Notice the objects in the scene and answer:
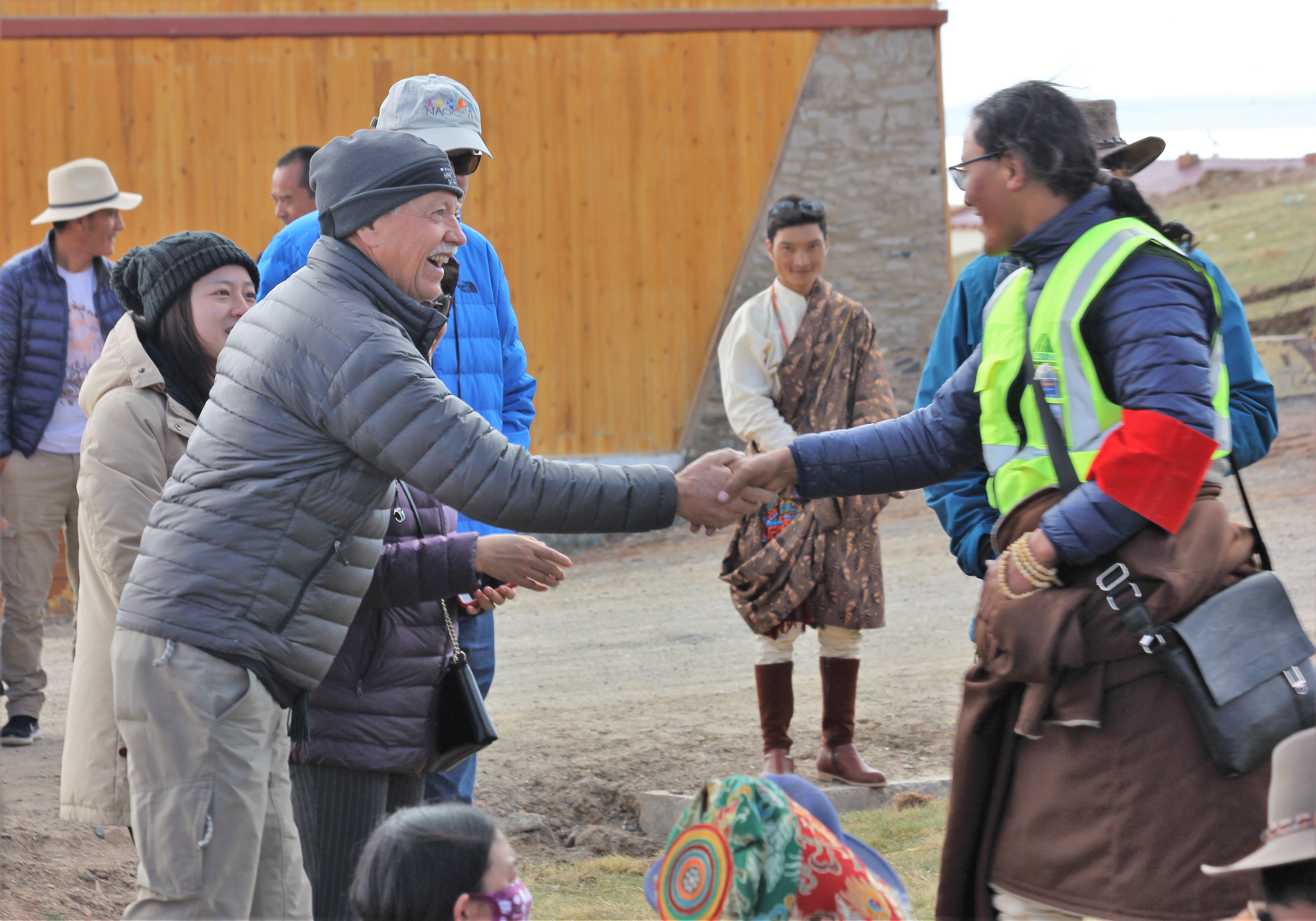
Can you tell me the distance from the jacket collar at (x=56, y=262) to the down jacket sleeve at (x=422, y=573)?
406cm

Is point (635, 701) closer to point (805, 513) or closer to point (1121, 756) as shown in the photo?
point (805, 513)

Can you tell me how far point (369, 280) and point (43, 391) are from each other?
4.45 meters

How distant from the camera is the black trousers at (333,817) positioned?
9.68 feet

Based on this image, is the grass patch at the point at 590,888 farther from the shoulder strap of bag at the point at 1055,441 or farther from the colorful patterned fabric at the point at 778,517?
the shoulder strap of bag at the point at 1055,441

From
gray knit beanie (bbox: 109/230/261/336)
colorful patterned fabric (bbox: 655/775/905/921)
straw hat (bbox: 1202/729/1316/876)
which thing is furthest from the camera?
gray knit beanie (bbox: 109/230/261/336)

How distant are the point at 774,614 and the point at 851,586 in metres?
0.34

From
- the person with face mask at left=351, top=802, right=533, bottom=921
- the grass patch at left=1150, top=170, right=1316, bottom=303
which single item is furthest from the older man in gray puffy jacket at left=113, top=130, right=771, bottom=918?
the grass patch at left=1150, top=170, right=1316, bottom=303

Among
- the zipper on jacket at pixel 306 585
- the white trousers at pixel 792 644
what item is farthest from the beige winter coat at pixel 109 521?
the white trousers at pixel 792 644

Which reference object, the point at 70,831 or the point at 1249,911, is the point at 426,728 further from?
the point at 70,831

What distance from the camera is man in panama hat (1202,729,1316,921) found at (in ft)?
6.64

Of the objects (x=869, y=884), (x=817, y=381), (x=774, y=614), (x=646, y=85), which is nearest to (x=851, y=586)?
(x=774, y=614)

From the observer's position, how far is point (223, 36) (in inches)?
438

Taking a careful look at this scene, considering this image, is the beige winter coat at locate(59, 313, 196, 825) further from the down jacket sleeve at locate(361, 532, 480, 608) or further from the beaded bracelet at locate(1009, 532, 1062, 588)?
the beaded bracelet at locate(1009, 532, 1062, 588)

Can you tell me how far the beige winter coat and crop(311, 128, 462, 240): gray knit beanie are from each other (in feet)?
2.65
